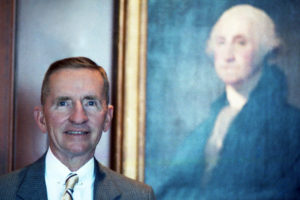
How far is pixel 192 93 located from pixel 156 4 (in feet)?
2.04

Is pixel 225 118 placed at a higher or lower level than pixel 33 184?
higher

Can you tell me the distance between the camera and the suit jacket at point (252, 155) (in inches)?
115

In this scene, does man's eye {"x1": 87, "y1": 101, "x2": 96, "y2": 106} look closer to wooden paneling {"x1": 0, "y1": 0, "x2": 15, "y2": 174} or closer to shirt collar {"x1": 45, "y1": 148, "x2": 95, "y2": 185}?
shirt collar {"x1": 45, "y1": 148, "x2": 95, "y2": 185}

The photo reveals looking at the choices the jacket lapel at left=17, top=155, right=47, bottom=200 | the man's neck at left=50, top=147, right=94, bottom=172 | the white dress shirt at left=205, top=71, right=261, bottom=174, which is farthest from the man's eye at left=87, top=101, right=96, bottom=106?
the white dress shirt at left=205, top=71, right=261, bottom=174

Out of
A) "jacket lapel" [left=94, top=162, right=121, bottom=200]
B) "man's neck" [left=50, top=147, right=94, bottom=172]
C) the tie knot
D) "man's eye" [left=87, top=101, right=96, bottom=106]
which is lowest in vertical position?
"jacket lapel" [left=94, top=162, right=121, bottom=200]

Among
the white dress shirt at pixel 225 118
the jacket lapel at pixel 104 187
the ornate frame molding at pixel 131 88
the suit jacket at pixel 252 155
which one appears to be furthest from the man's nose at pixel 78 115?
the white dress shirt at pixel 225 118

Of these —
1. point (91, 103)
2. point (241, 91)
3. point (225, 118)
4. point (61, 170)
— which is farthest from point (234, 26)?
point (61, 170)

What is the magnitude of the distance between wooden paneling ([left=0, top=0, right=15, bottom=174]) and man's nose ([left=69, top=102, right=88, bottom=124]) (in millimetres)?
801

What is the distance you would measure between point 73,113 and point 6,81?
2.80ft

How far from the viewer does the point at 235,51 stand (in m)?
2.96

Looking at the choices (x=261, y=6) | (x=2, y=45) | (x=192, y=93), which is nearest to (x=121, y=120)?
(x=192, y=93)

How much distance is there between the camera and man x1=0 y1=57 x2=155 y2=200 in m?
2.09

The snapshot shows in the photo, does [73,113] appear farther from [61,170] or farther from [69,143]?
[61,170]

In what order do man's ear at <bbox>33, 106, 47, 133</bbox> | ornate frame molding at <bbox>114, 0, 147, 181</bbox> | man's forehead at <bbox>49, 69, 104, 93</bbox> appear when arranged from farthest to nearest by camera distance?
ornate frame molding at <bbox>114, 0, 147, 181</bbox> → man's ear at <bbox>33, 106, 47, 133</bbox> → man's forehead at <bbox>49, 69, 104, 93</bbox>
